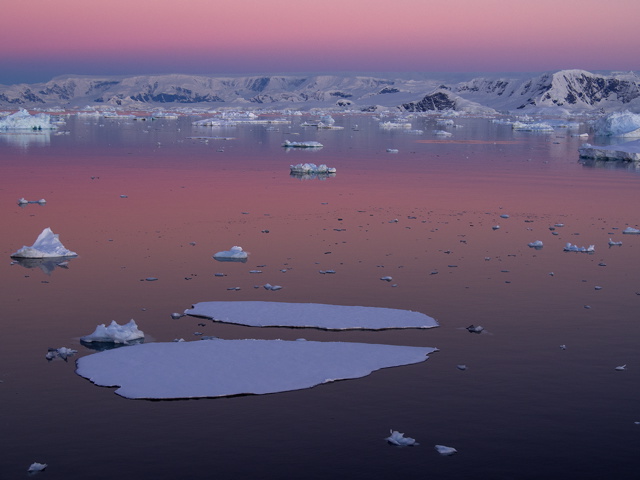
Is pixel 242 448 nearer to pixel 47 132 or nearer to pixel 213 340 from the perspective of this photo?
pixel 213 340

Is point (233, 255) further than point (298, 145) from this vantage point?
No

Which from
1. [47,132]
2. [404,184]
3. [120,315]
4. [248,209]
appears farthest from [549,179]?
[47,132]

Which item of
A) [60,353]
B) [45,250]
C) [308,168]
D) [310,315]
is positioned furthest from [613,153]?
[60,353]

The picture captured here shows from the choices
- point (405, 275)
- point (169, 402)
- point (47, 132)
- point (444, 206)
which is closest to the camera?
point (169, 402)

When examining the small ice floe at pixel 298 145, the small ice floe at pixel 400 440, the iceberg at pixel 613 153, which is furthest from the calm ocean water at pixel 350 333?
the small ice floe at pixel 298 145

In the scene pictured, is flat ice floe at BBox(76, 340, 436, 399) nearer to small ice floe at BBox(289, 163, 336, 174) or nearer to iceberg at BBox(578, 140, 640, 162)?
small ice floe at BBox(289, 163, 336, 174)

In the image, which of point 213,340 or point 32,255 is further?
point 32,255

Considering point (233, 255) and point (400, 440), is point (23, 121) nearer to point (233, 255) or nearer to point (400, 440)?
point (233, 255)
